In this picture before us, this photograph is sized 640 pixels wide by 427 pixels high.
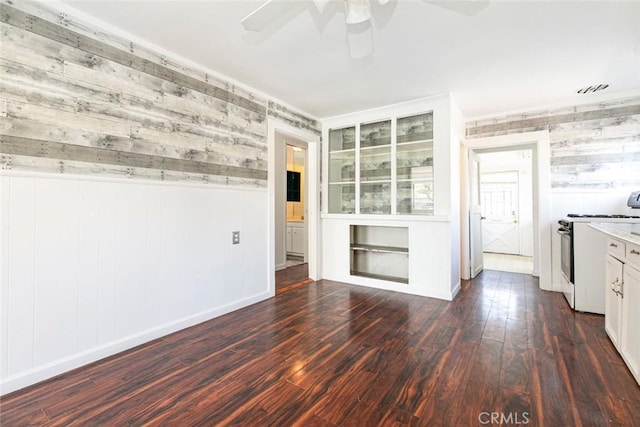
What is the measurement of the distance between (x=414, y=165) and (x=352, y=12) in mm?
2549

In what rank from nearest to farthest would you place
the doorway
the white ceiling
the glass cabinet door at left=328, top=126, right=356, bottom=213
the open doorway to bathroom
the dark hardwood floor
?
the dark hardwood floor
the white ceiling
the glass cabinet door at left=328, top=126, right=356, bottom=213
the open doorway to bathroom
the doorway

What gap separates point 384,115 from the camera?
4086 millimetres

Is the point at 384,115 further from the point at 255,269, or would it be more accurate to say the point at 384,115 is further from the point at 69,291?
the point at 69,291

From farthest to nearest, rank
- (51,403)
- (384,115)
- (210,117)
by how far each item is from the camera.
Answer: (384,115) < (210,117) < (51,403)

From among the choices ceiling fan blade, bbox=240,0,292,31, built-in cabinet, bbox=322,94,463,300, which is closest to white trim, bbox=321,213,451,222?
built-in cabinet, bbox=322,94,463,300

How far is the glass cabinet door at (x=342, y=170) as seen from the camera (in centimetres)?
446

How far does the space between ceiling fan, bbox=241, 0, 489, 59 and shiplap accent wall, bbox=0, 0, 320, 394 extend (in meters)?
1.20

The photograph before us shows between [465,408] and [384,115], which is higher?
[384,115]

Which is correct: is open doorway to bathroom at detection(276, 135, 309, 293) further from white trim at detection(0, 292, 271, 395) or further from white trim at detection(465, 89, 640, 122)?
white trim at detection(465, 89, 640, 122)

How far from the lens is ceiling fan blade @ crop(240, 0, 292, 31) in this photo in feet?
5.36

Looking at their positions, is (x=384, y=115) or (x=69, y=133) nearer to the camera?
(x=69, y=133)

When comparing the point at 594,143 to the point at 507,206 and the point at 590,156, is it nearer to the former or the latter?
the point at 590,156

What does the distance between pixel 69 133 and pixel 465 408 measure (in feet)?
10.1

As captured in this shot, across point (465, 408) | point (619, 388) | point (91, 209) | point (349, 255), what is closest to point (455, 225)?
point (349, 255)
